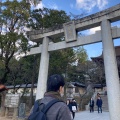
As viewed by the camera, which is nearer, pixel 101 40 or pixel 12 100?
pixel 101 40

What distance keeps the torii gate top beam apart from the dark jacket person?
776 centimetres

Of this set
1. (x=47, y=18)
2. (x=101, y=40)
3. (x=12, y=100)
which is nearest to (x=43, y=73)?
(x=101, y=40)

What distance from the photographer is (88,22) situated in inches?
386

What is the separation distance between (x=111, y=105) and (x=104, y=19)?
167 inches

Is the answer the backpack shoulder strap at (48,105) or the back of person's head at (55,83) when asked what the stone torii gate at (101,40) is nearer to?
the back of person's head at (55,83)

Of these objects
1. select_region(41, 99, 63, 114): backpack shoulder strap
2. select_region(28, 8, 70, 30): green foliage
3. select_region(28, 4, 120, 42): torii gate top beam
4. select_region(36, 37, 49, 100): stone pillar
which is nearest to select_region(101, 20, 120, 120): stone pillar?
select_region(28, 4, 120, 42): torii gate top beam

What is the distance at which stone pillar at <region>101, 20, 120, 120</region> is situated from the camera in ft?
25.6

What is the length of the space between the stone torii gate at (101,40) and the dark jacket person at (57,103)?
6.39 meters

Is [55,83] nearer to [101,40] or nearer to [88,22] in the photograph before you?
[101,40]

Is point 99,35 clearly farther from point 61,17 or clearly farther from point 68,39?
point 61,17

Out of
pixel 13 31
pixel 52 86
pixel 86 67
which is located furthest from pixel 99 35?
pixel 86 67

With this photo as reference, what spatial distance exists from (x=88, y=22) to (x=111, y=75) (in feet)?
10.8

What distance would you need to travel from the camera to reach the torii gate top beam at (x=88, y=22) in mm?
9016

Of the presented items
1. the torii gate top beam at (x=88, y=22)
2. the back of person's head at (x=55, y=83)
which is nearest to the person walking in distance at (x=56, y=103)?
the back of person's head at (x=55, y=83)
